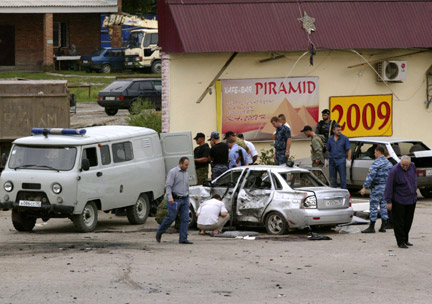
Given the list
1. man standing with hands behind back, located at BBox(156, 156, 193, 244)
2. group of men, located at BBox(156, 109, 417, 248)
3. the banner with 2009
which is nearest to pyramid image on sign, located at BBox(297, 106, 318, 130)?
the banner with 2009

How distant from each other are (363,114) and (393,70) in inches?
60.7

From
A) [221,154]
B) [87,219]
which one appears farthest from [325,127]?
[87,219]

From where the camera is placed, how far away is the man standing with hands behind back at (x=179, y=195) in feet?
58.4

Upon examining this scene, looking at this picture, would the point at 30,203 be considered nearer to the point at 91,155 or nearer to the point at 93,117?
the point at 91,155

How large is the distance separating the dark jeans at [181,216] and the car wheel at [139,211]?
3.36 metres

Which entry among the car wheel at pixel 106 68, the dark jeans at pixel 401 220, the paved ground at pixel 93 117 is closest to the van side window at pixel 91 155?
the dark jeans at pixel 401 220

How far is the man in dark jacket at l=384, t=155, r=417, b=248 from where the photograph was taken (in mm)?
17156

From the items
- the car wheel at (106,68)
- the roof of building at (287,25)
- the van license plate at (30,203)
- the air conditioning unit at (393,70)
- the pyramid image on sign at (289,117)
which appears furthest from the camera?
the car wheel at (106,68)

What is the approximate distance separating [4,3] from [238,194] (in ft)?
118

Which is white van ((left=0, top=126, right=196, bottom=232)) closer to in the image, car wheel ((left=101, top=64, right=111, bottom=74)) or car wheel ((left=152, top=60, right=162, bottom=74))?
car wheel ((left=152, top=60, right=162, bottom=74))

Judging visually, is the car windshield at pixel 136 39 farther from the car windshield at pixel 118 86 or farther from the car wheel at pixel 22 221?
the car wheel at pixel 22 221

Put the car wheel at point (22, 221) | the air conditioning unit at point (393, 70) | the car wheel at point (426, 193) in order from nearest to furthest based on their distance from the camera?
the car wheel at point (22, 221) < the car wheel at point (426, 193) < the air conditioning unit at point (393, 70)

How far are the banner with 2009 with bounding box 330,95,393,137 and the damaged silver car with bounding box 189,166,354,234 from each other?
30.2 ft

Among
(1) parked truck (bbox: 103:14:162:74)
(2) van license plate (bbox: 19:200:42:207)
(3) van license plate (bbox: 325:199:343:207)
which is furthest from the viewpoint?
(1) parked truck (bbox: 103:14:162:74)
